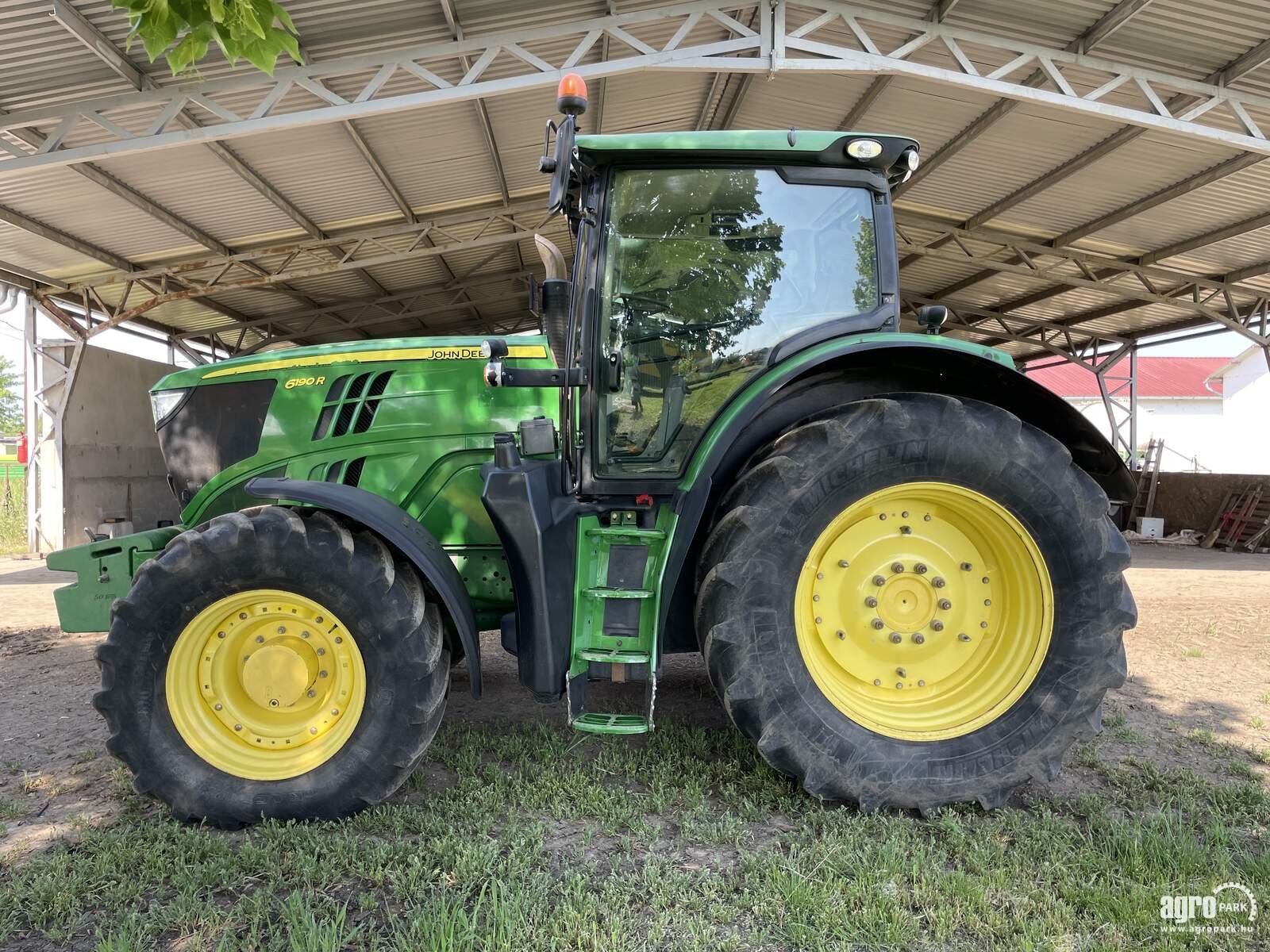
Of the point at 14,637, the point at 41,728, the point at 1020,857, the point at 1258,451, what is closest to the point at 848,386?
the point at 1020,857

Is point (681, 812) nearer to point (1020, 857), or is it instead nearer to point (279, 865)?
point (1020, 857)

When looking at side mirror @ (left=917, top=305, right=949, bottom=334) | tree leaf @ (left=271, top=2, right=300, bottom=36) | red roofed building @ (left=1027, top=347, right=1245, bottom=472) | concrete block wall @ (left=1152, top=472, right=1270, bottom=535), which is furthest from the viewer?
red roofed building @ (left=1027, top=347, right=1245, bottom=472)

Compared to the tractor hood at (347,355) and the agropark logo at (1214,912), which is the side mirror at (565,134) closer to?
the tractor hood at (347,355)

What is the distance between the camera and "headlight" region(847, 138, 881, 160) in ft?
9.42

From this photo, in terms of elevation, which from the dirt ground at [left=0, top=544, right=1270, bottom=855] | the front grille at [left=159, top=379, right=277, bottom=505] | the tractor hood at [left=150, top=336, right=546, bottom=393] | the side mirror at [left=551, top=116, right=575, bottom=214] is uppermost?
the side mirror at [left=551, top=116, right=575, bottom=214]

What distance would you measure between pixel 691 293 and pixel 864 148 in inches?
33.0

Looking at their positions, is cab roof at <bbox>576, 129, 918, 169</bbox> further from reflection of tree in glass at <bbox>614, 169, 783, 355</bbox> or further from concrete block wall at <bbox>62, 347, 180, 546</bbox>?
concrete block wall at <bbox>62, 347, 180, 546</bbox>

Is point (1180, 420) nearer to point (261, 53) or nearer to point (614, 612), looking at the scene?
point (614, 612)

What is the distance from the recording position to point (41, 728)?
12.4 feet

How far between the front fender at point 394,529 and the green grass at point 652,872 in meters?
0.60

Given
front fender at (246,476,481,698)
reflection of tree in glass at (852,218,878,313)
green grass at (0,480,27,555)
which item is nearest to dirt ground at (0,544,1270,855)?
front fender at (246,476,481,698)

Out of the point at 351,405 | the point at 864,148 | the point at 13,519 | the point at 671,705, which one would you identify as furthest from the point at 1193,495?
the point at 13,519

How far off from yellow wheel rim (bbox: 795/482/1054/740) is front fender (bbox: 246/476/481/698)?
1.20 m

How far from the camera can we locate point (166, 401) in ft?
11.9
